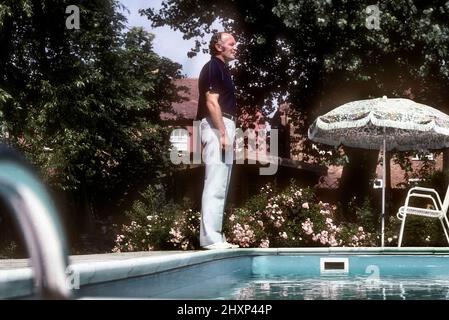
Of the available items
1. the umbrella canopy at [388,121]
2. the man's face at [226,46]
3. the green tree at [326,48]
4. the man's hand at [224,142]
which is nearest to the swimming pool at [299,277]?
the man's hand at [224,142]

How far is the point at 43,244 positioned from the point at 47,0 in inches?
767

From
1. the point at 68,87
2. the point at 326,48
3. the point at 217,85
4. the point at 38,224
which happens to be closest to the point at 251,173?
the point at 68,87

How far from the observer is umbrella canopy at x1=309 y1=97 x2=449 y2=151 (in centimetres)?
955

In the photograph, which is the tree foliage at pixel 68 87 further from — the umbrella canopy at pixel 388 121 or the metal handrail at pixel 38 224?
the metal handrail at pixel 38 224

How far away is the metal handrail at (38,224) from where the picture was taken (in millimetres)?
1074

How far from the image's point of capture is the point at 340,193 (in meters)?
20.5

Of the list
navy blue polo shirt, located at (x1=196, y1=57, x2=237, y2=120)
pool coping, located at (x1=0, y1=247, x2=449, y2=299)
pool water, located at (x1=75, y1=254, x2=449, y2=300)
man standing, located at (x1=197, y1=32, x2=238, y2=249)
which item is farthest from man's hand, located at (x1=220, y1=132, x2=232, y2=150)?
pool water, located at (x1=75, y1=254, x2=449, y2=300)

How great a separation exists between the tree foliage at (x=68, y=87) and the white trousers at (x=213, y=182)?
1243cm

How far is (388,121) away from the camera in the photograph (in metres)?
9.63

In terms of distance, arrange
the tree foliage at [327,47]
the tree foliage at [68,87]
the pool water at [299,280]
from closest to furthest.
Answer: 1. the pool water at [299,280]
2. the tree foliage at [327,47]
3. the tree foliage at [68,87]

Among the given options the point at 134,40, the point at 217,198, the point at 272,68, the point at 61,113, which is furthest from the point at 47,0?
the point at 217,198

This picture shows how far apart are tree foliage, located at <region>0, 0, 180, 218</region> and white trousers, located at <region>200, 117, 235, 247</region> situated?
1243 cm

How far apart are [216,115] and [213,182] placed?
750 millimetres

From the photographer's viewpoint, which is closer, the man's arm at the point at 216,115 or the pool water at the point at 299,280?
the pool water at the point at 299,280
